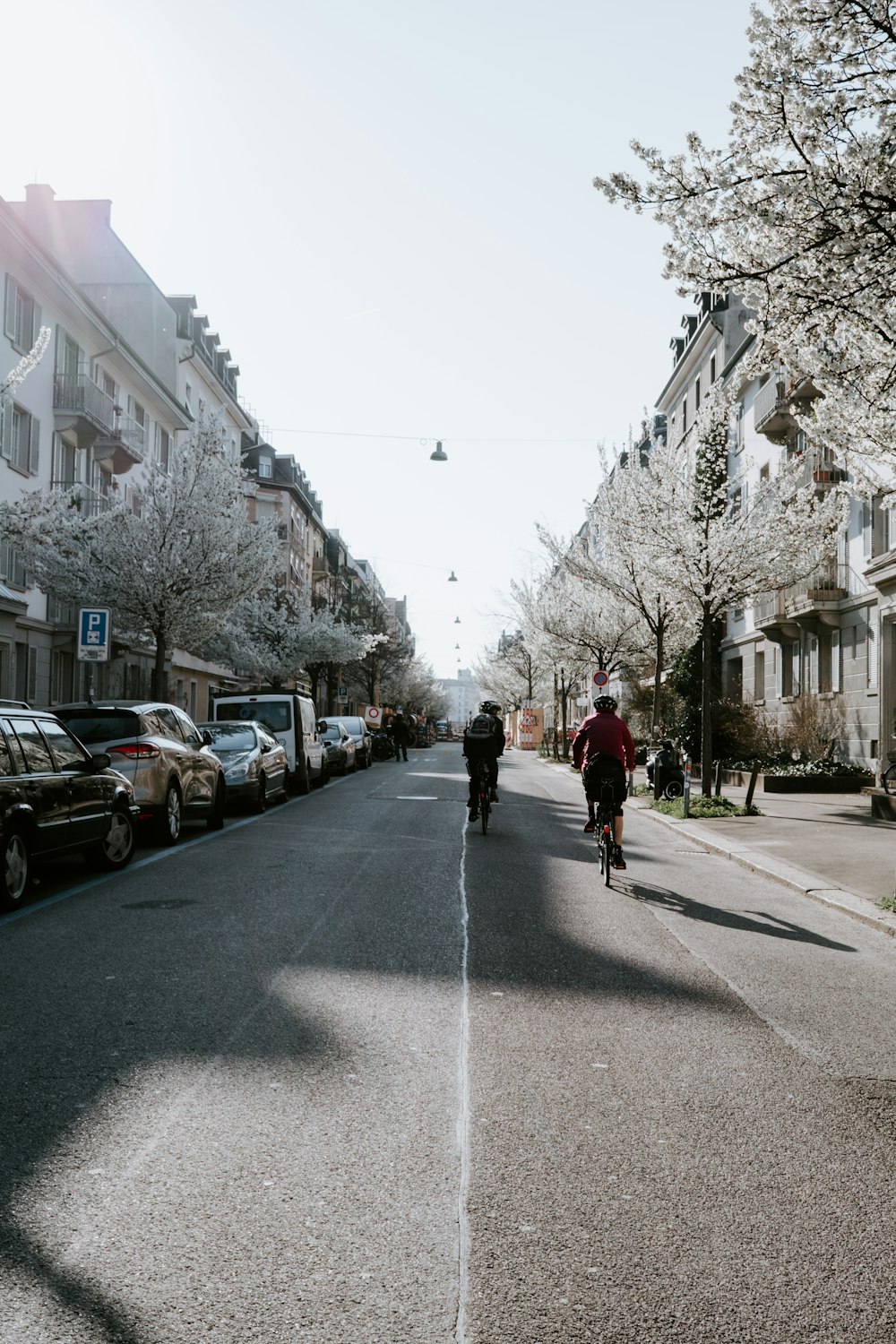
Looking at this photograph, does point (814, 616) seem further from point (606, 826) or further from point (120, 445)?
point (606, 826)

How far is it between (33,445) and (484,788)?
18238mm

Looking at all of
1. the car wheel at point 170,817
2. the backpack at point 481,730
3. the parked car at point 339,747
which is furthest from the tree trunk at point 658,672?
the car wheel at point 170,817

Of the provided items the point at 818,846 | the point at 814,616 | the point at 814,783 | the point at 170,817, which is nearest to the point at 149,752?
the point at 170,817

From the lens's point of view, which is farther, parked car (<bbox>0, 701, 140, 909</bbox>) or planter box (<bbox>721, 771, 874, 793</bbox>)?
planter box (<bbox>721, 771, 874, 793</bbox>)

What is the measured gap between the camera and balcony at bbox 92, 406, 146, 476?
3419cm

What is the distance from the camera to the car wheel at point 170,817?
14578mm

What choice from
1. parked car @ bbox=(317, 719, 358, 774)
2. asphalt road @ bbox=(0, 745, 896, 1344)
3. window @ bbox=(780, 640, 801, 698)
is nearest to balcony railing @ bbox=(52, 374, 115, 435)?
parked car @ bbox=(317, 719, 358, 774)

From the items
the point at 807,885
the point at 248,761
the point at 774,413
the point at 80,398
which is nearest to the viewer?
the point at 807,885

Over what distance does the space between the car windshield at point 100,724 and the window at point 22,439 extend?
49.7ft

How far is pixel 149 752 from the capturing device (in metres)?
14.3

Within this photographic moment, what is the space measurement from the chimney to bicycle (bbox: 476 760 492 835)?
29.3 m

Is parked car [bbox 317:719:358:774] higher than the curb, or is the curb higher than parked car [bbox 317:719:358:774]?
parked car [bbox 317:719:358:774]

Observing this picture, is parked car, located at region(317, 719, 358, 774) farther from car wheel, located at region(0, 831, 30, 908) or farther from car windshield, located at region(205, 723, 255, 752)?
car wheel, located at region(0, 831, 30, 908)

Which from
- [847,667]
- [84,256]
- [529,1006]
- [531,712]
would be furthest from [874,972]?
[531,712]
